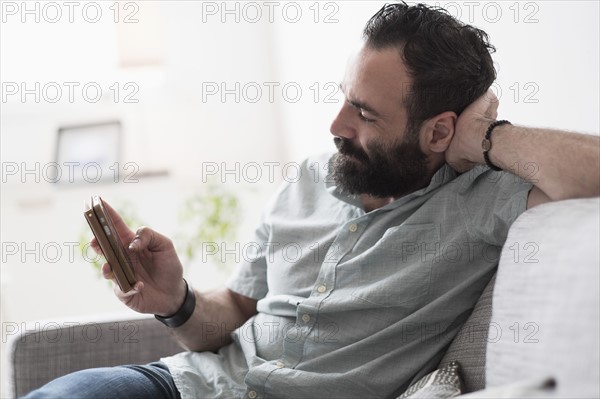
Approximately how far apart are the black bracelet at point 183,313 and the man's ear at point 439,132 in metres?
0.60

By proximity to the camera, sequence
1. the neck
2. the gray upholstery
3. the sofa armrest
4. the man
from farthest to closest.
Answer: the sofa armrest → the neck → the man → the gray upholstery

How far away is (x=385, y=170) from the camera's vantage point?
1.56 m

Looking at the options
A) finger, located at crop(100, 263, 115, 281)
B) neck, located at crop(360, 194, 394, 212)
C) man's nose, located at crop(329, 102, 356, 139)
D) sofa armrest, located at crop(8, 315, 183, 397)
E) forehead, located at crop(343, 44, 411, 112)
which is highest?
forehead, located at crop(343, 44, 411, 112)

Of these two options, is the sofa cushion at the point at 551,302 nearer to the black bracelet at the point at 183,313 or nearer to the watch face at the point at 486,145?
the watch face at the point at 486,145

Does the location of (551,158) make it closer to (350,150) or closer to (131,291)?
(350,150)

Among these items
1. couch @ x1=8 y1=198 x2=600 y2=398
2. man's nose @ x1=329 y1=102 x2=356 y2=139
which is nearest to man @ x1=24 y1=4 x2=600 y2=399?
man's nose @ x1=329 y1=102 x2=356 y2=139

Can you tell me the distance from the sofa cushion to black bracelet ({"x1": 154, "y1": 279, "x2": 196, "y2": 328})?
727 mm

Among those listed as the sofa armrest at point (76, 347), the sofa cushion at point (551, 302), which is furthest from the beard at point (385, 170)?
the sofa armrest at point (76, 347)

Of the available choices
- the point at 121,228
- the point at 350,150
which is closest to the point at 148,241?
the point at 121,228

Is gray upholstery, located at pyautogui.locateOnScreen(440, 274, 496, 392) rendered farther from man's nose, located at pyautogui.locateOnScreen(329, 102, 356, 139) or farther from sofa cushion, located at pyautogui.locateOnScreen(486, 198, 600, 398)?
man's nose, located at pyautogui.locateOnScreen(329, 102, 356, 139)

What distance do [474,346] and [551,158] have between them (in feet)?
1.15

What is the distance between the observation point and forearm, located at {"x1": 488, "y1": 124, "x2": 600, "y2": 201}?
1.18m

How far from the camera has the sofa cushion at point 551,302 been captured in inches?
36.4

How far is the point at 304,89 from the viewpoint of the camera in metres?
2.83
